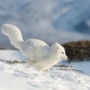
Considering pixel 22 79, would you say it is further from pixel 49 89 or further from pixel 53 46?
pixel 53 46

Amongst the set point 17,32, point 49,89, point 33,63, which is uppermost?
point 17,32

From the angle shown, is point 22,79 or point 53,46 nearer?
point 22,79

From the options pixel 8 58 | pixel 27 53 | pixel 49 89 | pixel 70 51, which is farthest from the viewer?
pixel 70 51

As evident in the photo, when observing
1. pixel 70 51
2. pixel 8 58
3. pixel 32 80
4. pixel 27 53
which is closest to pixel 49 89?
pixel 32 80

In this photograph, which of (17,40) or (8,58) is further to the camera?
(8,58)

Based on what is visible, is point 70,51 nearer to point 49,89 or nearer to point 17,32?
point 17,32

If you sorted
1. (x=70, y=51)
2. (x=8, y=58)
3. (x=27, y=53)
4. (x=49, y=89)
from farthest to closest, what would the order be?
(x=70, y=51) → (x=8, y=58) → (x=27, y=53) → (x=49, y=89)

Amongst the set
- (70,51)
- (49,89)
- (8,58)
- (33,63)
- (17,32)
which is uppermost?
(70,51)

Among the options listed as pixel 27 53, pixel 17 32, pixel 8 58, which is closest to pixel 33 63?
pixel 27 53

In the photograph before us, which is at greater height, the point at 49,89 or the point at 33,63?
the point at 33,63
